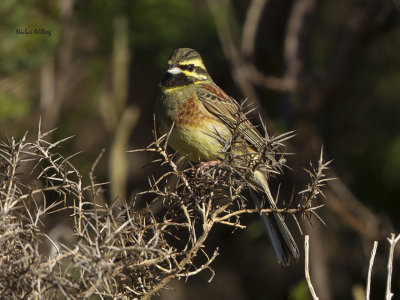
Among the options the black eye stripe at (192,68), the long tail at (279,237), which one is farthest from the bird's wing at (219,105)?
the long tail at (279,237)

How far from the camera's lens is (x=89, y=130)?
7.63 meters

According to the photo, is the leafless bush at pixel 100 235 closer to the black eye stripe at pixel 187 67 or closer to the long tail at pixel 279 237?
the long tail at pixel 279 237

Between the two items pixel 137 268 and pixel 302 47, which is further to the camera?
pixel 302 47

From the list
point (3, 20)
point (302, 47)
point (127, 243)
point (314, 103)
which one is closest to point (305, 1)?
point (302, 47)

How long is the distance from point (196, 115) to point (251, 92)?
223cm

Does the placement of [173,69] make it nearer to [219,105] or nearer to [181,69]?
[181,69]

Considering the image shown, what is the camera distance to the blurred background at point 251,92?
612cm

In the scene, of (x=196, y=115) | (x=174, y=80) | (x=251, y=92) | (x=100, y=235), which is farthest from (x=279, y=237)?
(x=251, y=92)

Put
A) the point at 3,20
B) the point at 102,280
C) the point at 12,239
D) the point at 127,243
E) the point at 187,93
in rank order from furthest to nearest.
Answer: the point at 3,20 < the point at 187,93 < the point at 127,243 < the point at 12,239 < the point at 102,280

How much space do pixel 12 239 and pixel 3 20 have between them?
419cm

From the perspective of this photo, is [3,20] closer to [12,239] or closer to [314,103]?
[314,103]

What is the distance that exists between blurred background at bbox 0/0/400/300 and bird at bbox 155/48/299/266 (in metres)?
1.30

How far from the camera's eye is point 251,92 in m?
6.27

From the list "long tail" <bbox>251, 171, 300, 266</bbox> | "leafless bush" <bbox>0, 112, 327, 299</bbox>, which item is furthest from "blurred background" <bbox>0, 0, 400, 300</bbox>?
"leafless bush" <bbox>0, 112, 327, 299</bbox>
